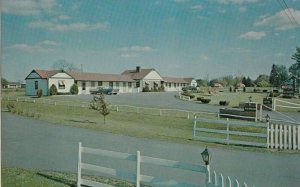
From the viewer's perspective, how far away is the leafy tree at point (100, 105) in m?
7.27

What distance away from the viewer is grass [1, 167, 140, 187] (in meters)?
4.78

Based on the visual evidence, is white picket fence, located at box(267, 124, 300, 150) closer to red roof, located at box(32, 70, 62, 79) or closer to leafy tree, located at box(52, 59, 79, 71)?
leafy tree, located at box(52, 59, 79, 71)

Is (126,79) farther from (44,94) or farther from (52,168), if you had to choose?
(52,168)

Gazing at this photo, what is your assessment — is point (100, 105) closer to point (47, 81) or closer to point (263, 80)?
point (47, 81)

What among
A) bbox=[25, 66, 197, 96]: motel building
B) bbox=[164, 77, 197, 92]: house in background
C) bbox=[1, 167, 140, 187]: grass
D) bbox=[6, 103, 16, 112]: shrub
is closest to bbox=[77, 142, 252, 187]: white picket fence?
bbox=[1, 167, 140, 187]: grass

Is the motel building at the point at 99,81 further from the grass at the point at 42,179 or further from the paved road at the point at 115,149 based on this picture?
the grass at the point at 42,179

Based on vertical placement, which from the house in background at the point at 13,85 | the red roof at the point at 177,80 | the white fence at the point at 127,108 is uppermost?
the red roof at the point at 177,80

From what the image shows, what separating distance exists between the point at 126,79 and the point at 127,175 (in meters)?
2.68

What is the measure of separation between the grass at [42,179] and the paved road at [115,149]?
0.33 metres

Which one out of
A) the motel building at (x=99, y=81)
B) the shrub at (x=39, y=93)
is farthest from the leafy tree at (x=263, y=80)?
the shrub at (x=39, y=93)

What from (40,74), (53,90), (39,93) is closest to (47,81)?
(40,74)

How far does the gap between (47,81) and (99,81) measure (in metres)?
1.03

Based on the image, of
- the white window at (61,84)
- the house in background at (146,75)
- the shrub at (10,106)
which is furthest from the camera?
the shrub at (10,106)

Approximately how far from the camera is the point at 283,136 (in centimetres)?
765
